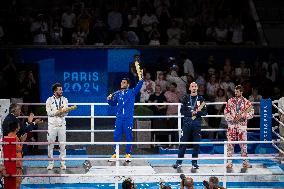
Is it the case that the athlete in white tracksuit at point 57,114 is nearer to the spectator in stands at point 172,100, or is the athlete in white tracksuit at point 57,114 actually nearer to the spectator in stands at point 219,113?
the spectator in stands at point 172,100

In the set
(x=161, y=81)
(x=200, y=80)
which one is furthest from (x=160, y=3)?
(x=161, y=81)

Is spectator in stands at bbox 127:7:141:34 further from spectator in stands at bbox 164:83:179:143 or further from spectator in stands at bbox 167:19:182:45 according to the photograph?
spectator in stands at bbox 164:83:179:143

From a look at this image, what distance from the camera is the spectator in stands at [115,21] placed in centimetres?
2239

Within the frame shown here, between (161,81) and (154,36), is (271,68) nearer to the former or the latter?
(154,36)

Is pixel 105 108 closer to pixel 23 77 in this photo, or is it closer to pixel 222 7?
pixel 23 77

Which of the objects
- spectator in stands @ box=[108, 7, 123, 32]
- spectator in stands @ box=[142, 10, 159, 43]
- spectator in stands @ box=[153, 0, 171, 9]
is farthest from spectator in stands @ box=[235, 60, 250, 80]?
spectator in stands @ box=[108, 7, 123, 32]

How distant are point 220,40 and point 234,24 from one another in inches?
31.2

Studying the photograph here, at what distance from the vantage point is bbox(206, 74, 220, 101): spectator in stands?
1914 centimetres

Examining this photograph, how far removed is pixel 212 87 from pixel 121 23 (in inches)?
177

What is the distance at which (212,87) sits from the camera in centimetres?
1927

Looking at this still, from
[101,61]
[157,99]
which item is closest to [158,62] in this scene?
[101,61]

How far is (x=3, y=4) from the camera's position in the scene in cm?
2334

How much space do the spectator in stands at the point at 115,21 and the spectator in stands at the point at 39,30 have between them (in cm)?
194

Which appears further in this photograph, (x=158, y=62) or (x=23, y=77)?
(x=158, y=62)
